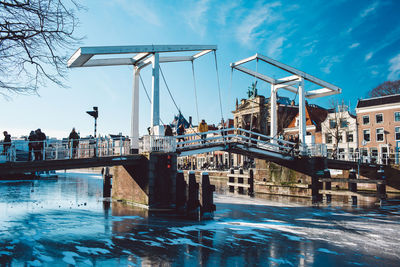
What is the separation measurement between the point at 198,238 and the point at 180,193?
4265 millimetres

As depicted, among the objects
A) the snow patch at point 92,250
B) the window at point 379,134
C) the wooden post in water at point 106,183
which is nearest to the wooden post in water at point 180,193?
the snow patch at point 92,250

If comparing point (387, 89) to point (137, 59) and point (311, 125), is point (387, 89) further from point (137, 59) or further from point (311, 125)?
point (137, 59)

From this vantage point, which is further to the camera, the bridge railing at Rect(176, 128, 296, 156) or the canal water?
the bridge railing at Rect(176, 128, 296, 156)

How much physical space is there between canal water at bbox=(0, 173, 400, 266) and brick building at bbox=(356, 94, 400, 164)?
19.3m

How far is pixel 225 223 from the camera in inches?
348

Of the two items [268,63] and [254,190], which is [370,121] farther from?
[268,63]

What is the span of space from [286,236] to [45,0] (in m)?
7.36

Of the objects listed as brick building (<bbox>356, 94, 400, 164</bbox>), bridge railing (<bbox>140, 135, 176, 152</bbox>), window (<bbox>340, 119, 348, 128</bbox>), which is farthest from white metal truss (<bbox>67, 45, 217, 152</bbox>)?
window (<bbox>340, 119, 348, 128</bbox>)

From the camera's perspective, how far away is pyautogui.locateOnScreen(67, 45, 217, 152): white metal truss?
10.8 m

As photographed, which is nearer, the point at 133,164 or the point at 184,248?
the point at 184,248

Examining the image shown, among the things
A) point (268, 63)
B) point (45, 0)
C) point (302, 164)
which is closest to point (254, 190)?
point (302, 164)

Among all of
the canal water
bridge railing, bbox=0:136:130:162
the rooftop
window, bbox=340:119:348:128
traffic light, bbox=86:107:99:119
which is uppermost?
the rooftop

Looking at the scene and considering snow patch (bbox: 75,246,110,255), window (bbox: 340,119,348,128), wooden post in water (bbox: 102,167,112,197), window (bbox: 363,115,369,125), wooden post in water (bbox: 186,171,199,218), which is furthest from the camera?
window (bbox: 340,119,348,128)

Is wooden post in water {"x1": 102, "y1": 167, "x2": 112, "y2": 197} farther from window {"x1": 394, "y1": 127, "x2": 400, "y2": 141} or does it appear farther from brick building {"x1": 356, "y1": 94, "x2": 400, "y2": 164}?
window {"x1": 394, "y1": 127, "x2": 400, "y2": 141}
